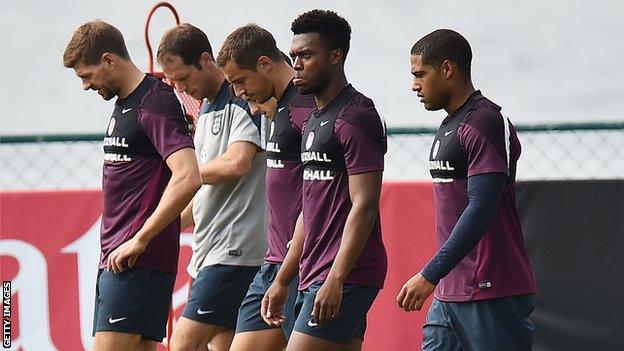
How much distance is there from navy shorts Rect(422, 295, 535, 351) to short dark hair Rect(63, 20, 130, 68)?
2.02 meters

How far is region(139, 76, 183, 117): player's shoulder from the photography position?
6.53 meters

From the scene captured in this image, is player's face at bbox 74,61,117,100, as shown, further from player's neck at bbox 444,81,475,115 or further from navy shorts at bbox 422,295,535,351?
navy shorts at bbox 422,295,535,351

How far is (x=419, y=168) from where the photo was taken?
865 centimetres

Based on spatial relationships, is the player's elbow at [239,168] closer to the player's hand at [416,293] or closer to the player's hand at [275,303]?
the player's hand at [275,303]

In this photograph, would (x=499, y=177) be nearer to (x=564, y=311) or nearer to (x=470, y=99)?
(x=470, y=99)


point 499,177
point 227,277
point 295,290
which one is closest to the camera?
point 499,177

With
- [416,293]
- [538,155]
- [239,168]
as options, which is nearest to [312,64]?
[416,293]

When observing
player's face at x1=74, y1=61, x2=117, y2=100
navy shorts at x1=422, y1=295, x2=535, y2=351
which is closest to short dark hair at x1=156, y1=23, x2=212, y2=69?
player's face at x1=74, y1=61, x2=117, y2=100

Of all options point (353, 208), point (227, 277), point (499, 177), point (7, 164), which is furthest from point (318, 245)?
point (7, 164)

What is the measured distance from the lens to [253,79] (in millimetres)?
6766

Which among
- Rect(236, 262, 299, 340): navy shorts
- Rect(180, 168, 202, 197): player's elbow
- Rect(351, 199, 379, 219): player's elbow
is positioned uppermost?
Rect(180, 168, 202, 197): player's elbow

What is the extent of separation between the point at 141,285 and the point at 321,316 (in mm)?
1224

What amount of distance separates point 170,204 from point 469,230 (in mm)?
1504

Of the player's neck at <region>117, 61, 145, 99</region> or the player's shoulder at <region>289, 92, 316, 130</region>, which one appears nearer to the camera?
the player's shoulder at <region>289, 92, 316, 130</region>
